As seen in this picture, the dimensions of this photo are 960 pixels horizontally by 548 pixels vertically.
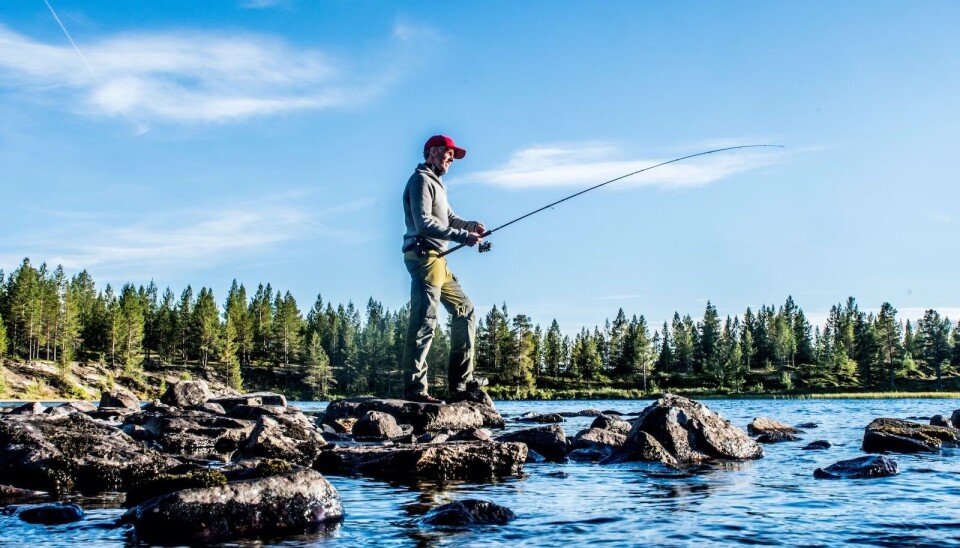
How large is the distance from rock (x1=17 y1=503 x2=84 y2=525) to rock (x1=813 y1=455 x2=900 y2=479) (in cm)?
805

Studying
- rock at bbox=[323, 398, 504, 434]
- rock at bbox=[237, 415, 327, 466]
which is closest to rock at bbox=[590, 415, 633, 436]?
rock at bbox=[323, 398, 504, 434]

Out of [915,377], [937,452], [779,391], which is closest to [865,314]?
Answer: [915,377]

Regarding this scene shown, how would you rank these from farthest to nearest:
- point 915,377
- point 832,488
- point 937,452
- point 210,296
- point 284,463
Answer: point 210,296
point 915,377
point 937,452
point 832,488
point 284,463

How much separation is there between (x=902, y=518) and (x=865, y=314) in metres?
191

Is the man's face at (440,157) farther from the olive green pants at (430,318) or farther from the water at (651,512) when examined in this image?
the water at (651,512)

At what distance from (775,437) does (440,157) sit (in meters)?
Answer: 8.74

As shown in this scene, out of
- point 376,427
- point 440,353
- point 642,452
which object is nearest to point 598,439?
point 642,452

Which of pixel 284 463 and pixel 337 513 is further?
pixel 284 463

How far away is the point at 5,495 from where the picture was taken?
319 inches

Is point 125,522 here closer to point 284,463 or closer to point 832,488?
point 284,463

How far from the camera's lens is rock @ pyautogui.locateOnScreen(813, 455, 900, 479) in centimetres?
929

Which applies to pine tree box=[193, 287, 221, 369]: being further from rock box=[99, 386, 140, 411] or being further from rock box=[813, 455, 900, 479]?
Result: rock box=[813, 455, 900, 479]

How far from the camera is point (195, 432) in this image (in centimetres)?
1455

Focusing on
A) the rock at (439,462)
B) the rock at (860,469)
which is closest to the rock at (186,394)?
the rock at (439,462)
